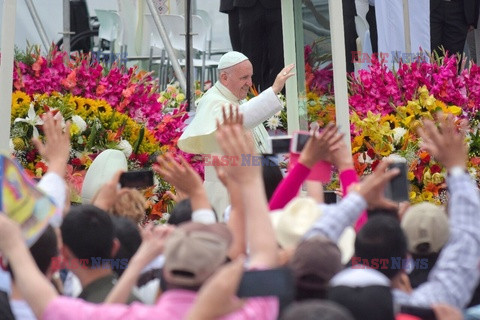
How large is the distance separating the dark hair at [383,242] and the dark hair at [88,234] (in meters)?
0.86

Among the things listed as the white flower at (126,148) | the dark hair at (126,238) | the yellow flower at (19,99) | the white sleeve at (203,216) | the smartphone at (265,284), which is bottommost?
the white flower at (126,148)

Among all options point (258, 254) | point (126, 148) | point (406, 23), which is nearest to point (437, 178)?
point (126, 148)

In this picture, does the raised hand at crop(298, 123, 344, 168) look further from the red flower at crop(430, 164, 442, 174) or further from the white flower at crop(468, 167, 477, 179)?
the white flower at crop(468, 167, 477, 179)

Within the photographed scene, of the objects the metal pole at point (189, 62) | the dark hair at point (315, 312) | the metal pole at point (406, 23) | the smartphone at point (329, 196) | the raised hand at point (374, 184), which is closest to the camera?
the dark hair at point (315, 312)

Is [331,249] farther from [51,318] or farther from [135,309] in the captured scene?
[51,318]

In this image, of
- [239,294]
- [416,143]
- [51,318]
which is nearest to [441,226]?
[239,294]

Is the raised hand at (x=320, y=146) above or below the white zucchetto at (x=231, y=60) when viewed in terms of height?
above

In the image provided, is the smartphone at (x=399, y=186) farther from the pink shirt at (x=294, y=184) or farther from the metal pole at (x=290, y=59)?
the metal pole at (x=290, y=59)

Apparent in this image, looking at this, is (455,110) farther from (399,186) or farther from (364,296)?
(364,296)

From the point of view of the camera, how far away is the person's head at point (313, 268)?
11.7 feet

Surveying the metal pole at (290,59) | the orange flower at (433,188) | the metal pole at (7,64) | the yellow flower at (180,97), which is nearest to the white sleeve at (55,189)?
the metal pole at (7,64)

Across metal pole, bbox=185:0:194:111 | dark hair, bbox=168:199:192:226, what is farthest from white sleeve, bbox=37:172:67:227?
metal pole, bbox=185:0:194:111

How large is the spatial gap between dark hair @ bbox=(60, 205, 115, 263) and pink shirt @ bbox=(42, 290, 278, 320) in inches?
25.8

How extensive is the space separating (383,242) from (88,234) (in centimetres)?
100
